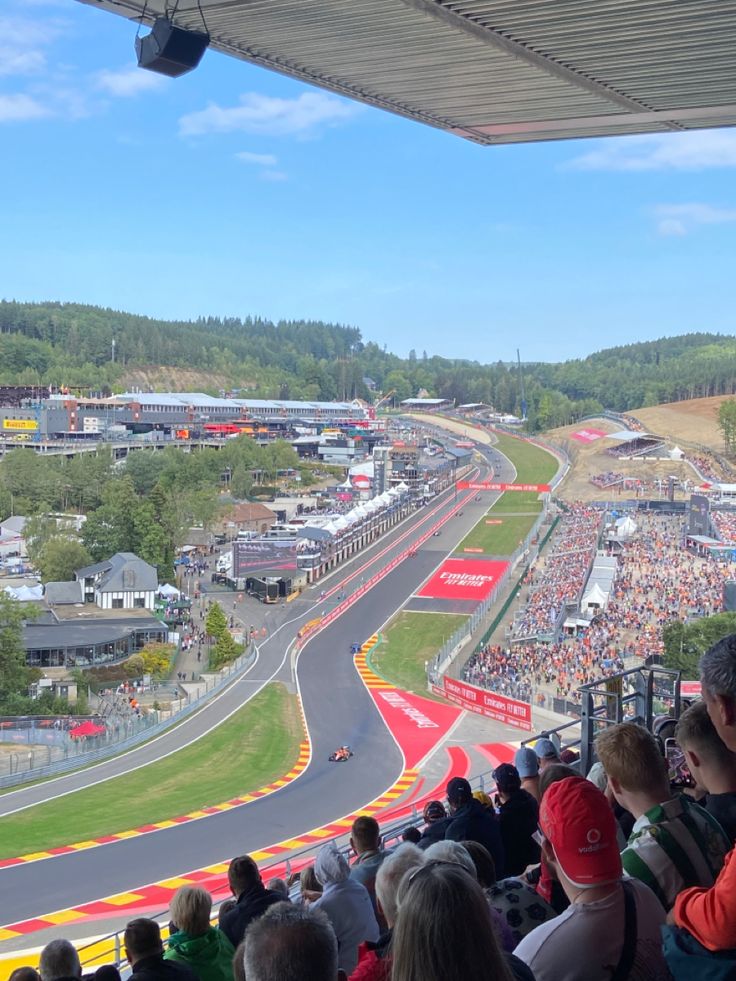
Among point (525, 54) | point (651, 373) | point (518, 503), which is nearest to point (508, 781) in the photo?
point (525, 54)

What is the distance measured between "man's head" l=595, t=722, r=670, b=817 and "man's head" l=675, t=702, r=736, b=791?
9cm

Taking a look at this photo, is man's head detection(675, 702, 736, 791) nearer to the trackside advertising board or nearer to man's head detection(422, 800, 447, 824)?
man's head detection(422, 800, 447, 824)

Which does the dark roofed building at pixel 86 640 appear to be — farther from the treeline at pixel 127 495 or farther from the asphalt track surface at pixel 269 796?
the treeline at pixel 127 495

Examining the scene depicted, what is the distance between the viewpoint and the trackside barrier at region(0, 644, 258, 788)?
16438mm

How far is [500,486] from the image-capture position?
185 ft

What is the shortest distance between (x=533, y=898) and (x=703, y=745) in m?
0.52

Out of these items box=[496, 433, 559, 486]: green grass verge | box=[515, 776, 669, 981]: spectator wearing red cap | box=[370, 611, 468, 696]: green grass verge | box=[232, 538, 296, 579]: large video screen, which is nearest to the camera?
box=[515, 776, 669, 981]: spectator wearing red cap

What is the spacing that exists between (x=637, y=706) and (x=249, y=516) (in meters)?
41.1

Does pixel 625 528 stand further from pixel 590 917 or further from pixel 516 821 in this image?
pixel 590 917

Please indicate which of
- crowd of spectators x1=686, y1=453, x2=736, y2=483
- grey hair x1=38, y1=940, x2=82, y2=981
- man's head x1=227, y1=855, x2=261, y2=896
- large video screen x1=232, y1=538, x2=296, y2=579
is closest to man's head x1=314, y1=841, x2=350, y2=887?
man's head x1=227, y1=855, x2=261, y2=896

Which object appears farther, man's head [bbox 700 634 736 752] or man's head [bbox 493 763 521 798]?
man's head [bbox 493 763 521 798]

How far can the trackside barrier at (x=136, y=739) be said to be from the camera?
53.9 feet

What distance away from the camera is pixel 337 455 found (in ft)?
240

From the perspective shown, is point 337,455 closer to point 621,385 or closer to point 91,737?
point 621,385
